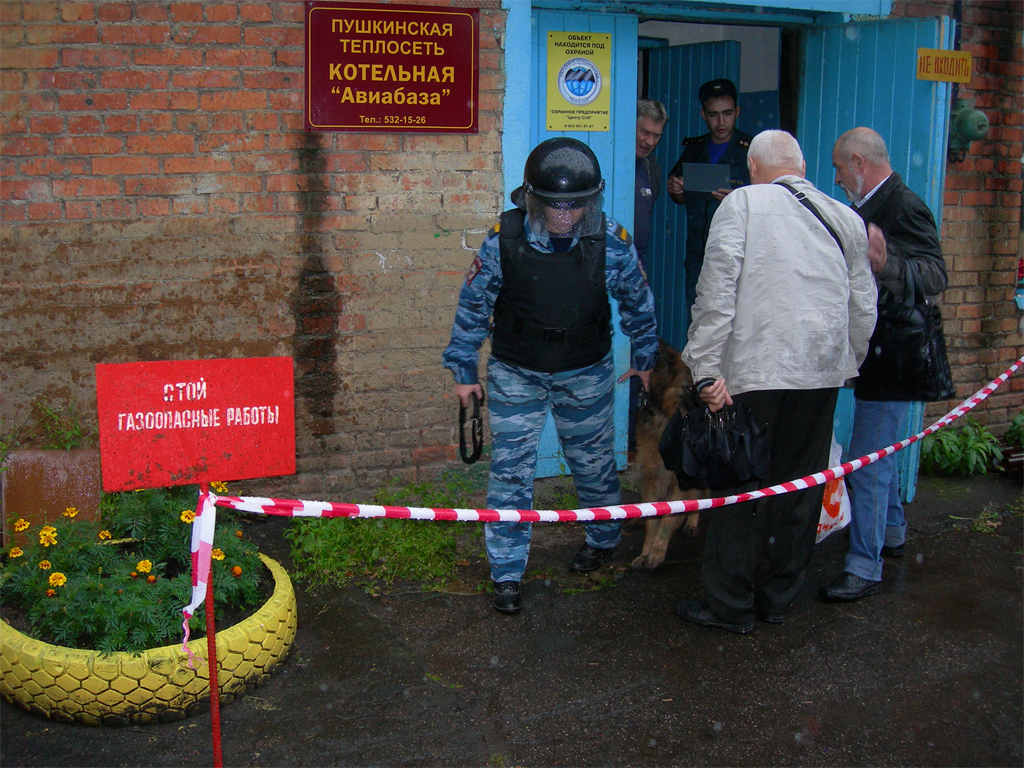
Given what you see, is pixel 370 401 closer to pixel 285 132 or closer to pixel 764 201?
pixel 285 132

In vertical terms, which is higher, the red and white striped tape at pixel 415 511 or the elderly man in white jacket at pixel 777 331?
the elderly man in white jacket at pixel 777 331

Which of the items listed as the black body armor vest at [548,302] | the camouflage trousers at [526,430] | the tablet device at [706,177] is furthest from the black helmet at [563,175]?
the tablet device at [706,177]

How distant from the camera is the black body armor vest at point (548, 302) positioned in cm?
378

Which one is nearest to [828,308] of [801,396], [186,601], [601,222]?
[801,396]

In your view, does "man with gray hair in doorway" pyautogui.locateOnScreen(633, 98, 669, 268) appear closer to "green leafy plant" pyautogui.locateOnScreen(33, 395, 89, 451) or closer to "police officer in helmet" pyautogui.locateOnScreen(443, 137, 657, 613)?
"police officer in helmet" pyautogui.locateOnScreen(443, 137, 657, 613)

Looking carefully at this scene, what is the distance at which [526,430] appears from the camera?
13.0 feet

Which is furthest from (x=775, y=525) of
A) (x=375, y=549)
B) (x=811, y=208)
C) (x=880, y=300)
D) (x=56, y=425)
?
(x=56, y=425)

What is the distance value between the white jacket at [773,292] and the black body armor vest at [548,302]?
1.62 feet

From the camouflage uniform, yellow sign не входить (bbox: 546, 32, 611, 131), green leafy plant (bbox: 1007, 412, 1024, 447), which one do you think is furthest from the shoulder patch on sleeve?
green leafy plant (bbox: 1007, 412, 1024, 447)

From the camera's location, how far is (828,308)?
3.53m

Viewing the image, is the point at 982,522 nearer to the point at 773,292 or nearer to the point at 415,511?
the point at 773,292

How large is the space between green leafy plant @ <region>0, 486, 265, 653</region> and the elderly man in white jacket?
6.34 feet

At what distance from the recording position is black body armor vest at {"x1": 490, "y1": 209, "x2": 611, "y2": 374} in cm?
378

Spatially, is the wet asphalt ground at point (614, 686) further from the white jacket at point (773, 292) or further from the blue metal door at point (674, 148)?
the blue metal door at point (674, 148)
